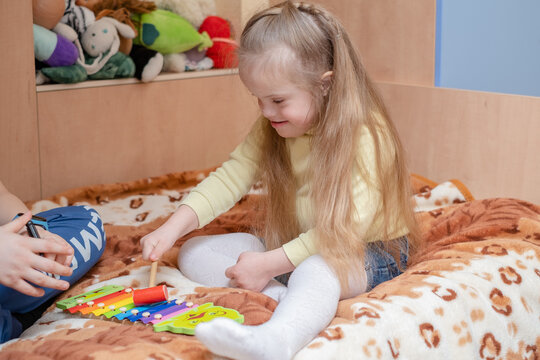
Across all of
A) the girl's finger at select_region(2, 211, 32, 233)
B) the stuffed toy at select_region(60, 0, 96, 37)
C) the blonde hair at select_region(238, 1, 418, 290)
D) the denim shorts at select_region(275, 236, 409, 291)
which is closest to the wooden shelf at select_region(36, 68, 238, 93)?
the stuffed toy at select_region(60, 0, 96, 37)

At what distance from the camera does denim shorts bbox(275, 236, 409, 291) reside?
105 centimetres

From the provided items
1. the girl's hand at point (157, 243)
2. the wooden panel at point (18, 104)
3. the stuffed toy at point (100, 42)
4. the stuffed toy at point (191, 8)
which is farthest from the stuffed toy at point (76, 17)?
the girl's hand at point (157, 243)

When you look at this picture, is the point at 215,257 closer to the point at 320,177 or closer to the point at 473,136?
the point at 320,177

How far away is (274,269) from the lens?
100 cm

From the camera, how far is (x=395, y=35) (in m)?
1.68

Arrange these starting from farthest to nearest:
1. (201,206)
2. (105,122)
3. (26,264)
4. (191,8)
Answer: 1. (191,8)
2. (105,122)
3. (201,206)
4. (26,264)

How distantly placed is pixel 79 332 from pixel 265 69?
0.45m

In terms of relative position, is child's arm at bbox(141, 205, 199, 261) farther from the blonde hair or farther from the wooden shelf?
the wooden shelf

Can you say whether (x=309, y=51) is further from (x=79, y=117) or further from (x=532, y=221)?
(x=79, y=117)

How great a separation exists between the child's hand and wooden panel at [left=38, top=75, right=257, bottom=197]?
2.62 feet

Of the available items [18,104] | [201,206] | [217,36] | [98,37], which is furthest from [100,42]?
[201,206]

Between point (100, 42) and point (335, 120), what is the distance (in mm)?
821

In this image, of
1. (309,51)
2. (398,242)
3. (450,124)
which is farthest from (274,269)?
(450,124)

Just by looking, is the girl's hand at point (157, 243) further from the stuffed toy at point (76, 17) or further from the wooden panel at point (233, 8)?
the wooden panel at point (233, 8)
